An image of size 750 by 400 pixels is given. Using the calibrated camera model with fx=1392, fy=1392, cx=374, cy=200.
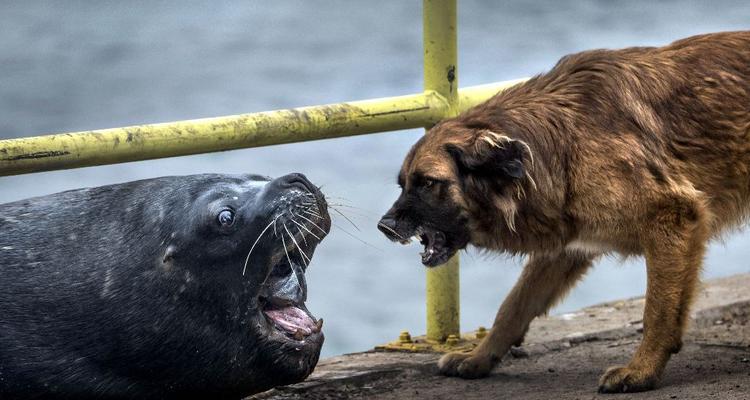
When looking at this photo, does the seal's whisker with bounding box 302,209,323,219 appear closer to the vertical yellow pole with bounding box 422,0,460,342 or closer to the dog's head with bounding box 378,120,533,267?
the dog's head with bounding box 378,120,533,267

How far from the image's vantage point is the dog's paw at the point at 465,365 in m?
5.23

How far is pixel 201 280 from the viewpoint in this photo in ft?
13.7

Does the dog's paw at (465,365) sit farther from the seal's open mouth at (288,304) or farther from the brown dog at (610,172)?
the seal's open mouth at (288,304)

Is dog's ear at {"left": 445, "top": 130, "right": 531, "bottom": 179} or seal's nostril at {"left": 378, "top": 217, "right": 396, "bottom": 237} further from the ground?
dog's ear at {"left": 445, "top": 130, "right": 531, "bottom": 179}

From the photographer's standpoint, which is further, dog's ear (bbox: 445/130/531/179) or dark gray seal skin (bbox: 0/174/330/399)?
dog's ear (bbox: 445/130/531/179)

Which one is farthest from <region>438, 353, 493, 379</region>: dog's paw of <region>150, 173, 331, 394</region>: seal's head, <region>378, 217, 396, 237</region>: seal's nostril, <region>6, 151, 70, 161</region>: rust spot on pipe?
<region>6, 151, 70, 161</region>: rust spot on pipe

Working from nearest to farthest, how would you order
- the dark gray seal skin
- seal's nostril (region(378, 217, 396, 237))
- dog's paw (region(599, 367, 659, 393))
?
the dark gray seal skin < dog's paw (region(599, 367, 659, 393)) < seal's nostril (region(378, 217, 396, 237))

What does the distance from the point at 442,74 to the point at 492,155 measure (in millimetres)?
844

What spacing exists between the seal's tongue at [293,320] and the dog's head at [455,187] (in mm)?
616

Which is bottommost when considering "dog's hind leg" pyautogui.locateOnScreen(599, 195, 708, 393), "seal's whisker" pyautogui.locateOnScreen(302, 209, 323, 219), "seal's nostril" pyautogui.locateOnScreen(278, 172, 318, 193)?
"dog's hind leg" pyautogui.locateOnScreen(599, 195, 708, 393)

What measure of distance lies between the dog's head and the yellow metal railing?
1.44ft

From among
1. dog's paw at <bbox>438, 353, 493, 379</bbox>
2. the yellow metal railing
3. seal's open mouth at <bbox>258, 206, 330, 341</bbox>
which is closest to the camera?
seal's open mouth at <bbox>258, 206, 330, 341</bbox>

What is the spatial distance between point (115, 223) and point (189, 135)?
557 mm

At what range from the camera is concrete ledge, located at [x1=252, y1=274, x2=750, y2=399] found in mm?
4836
